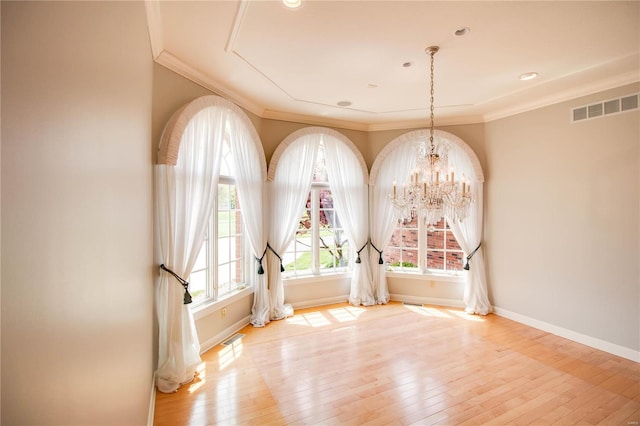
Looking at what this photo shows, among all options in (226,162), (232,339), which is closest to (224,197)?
(226,162)

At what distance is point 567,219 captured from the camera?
12.1ft

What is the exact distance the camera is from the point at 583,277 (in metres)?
3.54

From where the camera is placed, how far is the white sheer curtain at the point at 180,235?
2.66 meters

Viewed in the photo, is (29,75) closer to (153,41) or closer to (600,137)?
(153,41)

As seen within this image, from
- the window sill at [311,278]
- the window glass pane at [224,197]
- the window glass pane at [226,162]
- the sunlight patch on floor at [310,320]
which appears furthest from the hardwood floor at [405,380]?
the window glass pane at [226,162]

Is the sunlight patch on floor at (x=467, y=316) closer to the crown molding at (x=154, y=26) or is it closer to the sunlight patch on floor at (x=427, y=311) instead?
the sunlight patch on floor at (x=427, y=311)

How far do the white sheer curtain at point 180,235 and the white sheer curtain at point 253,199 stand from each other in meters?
0.59

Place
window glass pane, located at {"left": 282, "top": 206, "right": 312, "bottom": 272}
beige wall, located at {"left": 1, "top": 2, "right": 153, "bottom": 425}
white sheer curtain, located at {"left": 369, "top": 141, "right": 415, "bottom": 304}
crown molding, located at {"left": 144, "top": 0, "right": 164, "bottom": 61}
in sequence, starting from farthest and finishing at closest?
white sheer curtain, located at {"left": 369, "top": 141, "right": 415, "bottom": 304} < window glass pane, located at {"left": 282, "top": 206, "right": 312, "bottom": 272} < crown molding, located at {"left": 144, "top": 0, "right": 164, "bottom": 61} < beige wall, located at {"left": 1, "top": 2, "right": 153, "bottom": 425}

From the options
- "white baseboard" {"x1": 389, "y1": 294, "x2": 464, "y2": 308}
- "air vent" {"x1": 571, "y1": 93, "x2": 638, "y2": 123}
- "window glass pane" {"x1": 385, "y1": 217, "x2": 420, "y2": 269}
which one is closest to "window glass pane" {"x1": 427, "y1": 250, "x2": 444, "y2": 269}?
"window glass pane" {"x1": 385, "y1": 217, "x2": 420, "y2": 269}

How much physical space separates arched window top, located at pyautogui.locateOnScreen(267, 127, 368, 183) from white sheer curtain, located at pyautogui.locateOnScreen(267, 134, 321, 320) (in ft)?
0.22

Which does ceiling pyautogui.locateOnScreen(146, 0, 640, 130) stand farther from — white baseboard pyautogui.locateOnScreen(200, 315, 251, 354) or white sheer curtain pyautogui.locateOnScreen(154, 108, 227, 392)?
white baseboard pyautogui.locateOnScreen(200, 315, 251, 354)

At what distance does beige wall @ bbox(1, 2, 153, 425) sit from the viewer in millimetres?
425

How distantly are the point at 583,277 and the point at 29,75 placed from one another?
497 cm

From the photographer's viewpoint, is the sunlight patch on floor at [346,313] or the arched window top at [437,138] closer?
the sunlight patch on floor at [346,313]
